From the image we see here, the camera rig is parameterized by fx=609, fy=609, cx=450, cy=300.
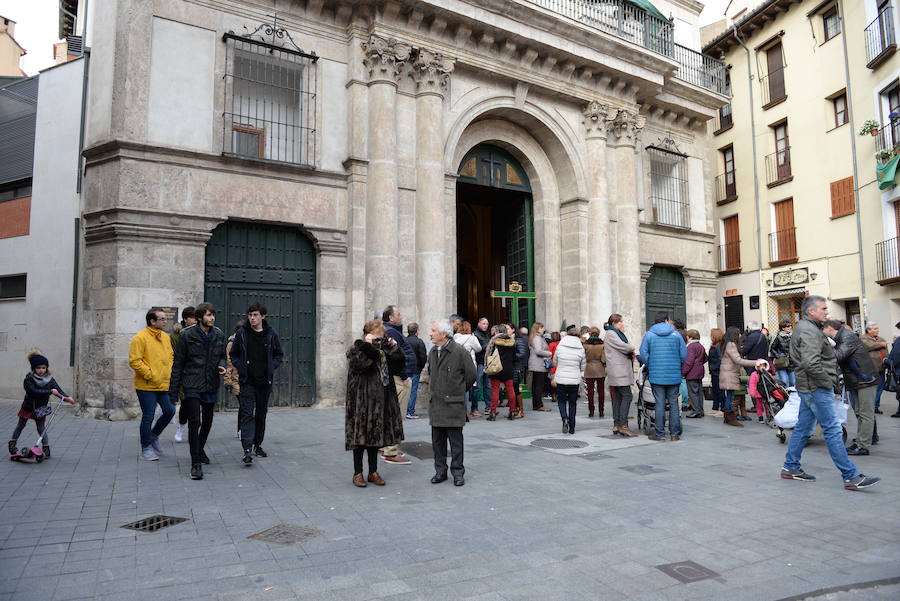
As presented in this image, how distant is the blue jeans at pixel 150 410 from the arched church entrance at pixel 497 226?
402 inches

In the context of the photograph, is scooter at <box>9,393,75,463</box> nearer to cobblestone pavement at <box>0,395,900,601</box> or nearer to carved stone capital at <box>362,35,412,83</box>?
cobblestone pavement at <box>0,395,900,601</box>

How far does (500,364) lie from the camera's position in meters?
10.9

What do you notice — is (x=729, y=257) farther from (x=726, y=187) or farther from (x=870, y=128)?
(x=870, y=128)

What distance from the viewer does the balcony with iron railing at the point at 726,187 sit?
2461 cm

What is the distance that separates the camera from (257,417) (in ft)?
24.0

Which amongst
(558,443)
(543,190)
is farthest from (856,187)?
(558,443)

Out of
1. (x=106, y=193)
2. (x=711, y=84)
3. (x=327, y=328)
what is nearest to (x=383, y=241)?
(x=327, y=328)

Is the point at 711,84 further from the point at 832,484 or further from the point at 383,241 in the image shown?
the point at 832,484

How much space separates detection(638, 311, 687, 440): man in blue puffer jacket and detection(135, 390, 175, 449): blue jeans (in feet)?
21.5

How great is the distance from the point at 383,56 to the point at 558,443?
9251mm

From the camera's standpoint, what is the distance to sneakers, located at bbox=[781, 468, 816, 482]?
6.32 meters

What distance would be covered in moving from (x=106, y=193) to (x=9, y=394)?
6.77 metres

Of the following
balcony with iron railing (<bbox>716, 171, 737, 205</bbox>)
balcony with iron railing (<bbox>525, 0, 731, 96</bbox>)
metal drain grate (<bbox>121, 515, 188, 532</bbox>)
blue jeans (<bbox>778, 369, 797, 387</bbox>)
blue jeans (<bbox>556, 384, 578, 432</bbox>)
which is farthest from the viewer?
balcony with iron railing (<bbox>716, 171, 737, 205</bbox>)

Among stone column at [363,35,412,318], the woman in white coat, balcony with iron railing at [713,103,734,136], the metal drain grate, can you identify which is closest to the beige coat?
the woman in white coat
